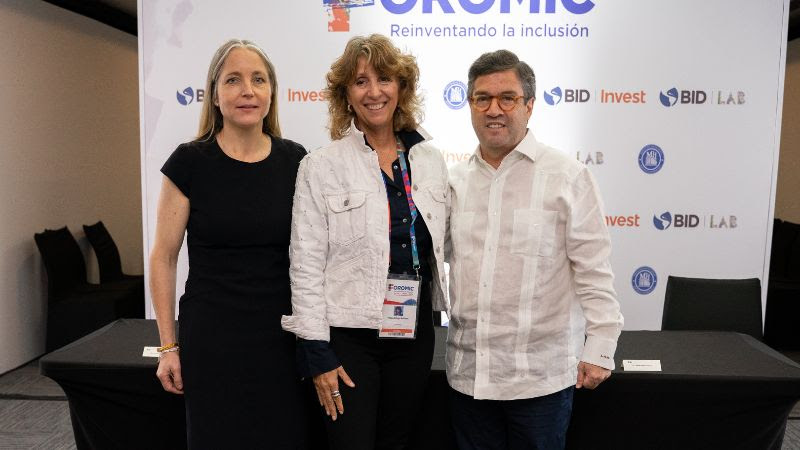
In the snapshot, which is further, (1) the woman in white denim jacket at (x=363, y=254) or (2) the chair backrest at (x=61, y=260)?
(2) the chair backrest at (x=61, y=260)

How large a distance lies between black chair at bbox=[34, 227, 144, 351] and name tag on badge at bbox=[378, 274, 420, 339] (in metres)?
3.50

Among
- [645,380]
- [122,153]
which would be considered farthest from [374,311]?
[122,153]

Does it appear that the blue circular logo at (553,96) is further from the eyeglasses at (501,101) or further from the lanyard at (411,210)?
the lanyard at (411,210)

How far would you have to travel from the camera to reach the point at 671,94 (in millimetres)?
3539

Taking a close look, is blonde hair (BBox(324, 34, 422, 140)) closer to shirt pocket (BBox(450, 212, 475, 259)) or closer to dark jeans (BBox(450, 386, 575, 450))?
shirt pocket (BBox(450, 212, 475, 259))

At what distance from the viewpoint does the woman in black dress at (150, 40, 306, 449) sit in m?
1.45

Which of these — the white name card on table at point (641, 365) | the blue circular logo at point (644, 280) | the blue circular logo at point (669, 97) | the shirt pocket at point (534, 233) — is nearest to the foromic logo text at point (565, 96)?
the blue circular logo at point (669, 97)

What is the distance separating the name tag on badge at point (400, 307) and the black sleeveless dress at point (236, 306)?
254 mm

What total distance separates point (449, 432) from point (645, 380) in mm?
623

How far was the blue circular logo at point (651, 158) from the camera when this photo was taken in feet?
11.8

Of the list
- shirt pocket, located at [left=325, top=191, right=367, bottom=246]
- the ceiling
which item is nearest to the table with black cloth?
shirt pocket, located at [left=325, top=191, right=367, bottom=246]

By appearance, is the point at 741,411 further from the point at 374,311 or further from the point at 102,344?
the point at 102,344

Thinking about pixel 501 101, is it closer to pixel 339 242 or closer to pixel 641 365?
pixel 339 242

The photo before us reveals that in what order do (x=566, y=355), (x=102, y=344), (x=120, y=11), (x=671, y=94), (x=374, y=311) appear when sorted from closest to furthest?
(x=374, y=311)
(x=566, y=355)
(x=102, y=344)
(x=671, y=94)
(x=120, y=11)
